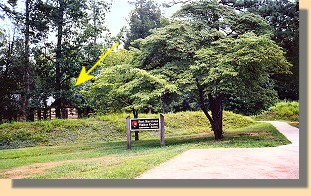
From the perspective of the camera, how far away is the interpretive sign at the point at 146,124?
8.18 m

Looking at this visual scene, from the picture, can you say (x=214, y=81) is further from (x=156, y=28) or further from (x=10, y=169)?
(x=10, y=169)

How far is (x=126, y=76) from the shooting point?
352 inches

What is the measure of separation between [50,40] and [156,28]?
2915mm

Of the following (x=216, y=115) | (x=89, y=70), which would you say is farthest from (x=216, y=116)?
(x=89, y=70)

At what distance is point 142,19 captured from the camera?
912 cm

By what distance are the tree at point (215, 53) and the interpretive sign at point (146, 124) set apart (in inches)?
41.2

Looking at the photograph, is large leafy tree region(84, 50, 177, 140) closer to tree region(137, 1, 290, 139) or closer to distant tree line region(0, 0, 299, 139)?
distant tree line region(0, 0, 299, 139)

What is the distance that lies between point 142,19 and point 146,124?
266cm

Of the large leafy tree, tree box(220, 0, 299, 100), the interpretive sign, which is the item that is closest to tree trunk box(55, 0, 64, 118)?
the large leafy tree

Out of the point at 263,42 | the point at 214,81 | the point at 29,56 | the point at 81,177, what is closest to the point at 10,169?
the point at 81,177

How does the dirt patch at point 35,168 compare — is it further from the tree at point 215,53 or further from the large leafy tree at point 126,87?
the tree at point 215,53

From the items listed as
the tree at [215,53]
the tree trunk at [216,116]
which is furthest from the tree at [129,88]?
the tree trunk at [216,116]

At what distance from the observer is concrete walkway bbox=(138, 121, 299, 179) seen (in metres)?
5.22

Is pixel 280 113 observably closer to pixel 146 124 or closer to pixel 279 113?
pixel 279 113
